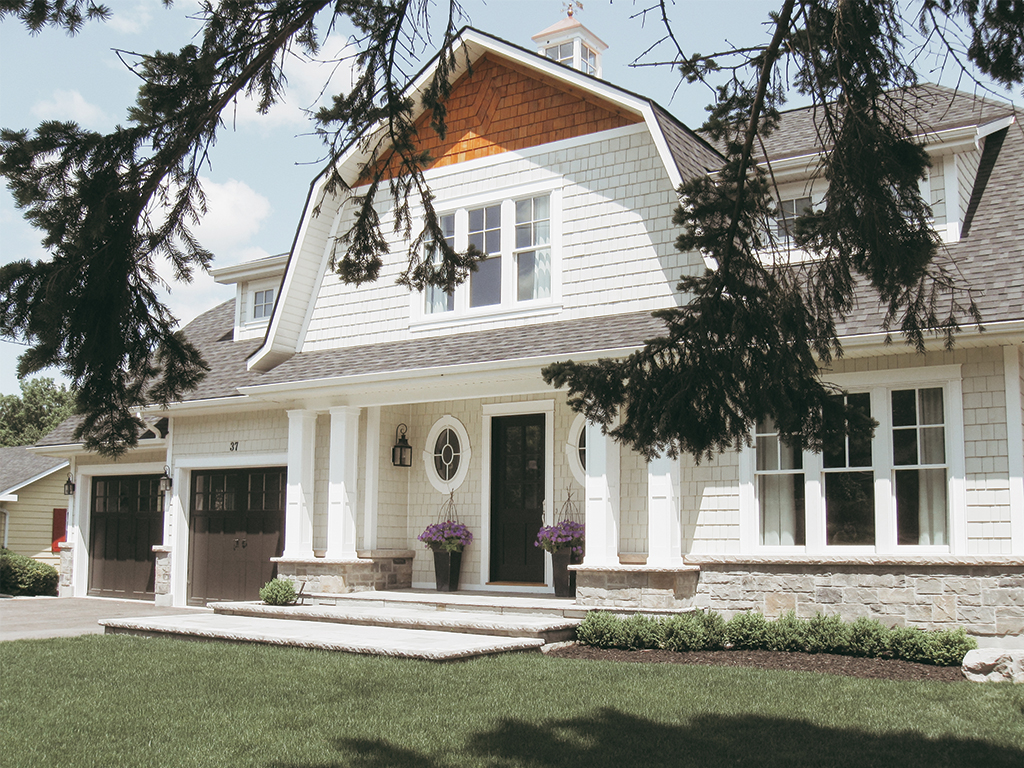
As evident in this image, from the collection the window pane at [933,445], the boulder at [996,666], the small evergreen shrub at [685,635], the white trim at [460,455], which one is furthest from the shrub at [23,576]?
the boulder at [996,666]

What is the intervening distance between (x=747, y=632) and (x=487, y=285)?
562 centimetres

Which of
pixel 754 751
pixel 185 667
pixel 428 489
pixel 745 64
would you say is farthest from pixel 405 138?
pixel 428 489

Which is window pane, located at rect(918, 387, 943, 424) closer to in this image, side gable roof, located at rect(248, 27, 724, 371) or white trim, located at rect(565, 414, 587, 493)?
side gable roof, located at rect(248, 27, 724, 371)

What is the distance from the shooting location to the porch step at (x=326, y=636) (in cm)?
910

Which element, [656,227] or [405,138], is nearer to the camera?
[405,138]

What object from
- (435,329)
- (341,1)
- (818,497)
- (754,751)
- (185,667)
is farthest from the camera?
(435,329)

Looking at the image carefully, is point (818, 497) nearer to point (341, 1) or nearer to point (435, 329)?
point (435, 329)

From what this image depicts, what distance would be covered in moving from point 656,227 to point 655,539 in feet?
12.1

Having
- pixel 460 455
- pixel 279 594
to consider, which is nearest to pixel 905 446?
pixel 460 455

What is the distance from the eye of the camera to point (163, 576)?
15625 mm

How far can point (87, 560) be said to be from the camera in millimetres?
17984

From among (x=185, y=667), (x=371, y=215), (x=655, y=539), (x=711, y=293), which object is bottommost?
(x=185, y=667)

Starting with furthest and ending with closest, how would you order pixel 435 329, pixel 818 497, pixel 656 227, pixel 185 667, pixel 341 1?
pixel 435 329, pixel 656 227, pixel 818 497, pixel 185 667, pixel 341 1

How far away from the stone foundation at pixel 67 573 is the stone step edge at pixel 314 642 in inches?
267
